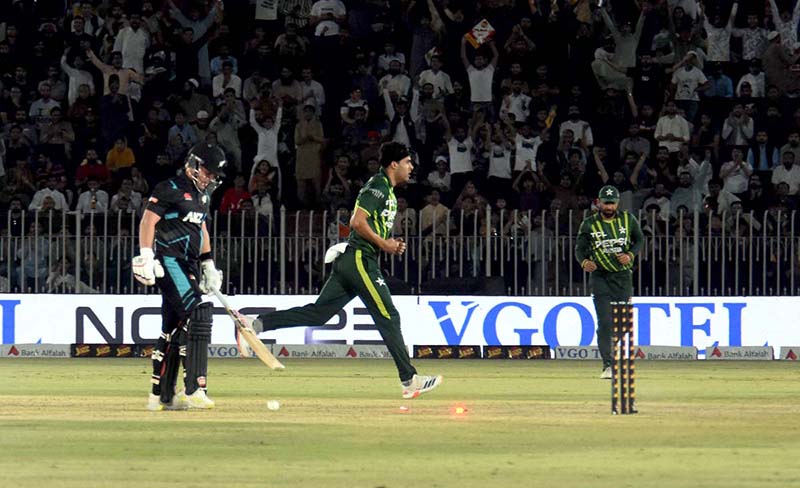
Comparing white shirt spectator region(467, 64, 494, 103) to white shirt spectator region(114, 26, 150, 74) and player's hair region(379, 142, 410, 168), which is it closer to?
white shirt spectator region(114, 26, 150, 74)

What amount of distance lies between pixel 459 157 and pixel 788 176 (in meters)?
5.13

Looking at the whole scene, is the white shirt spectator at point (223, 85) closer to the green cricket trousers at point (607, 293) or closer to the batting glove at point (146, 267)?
the green cricket trousers at point (607, 293)

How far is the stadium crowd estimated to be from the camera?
87.7 ft

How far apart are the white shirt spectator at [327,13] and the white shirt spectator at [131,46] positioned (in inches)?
118

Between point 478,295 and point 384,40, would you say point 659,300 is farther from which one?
point 384,40

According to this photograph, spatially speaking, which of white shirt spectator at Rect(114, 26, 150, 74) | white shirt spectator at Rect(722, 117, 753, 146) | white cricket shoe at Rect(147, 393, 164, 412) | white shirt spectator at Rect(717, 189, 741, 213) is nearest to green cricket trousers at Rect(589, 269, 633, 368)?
white cricket shoe at Rect(147, 393, 164, 412)

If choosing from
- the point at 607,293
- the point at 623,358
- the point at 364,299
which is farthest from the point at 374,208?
the point at 607,293

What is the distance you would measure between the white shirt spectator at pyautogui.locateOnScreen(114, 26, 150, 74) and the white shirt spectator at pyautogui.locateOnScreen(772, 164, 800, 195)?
10.7 meters

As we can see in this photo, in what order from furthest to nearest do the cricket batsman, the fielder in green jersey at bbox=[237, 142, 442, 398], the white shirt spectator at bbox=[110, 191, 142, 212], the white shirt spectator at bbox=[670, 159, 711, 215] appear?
the white shirt spectator at bbox=[670, 159, 711, 215], the white shirt spectator at bbox=[110, 191, 142, 212], the fielder in green jersey at bbox=[237, 142, 442, 398], the cricket batsman

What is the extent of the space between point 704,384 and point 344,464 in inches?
366

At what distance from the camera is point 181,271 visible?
45.4 feet

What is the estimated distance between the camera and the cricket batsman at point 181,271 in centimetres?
1375

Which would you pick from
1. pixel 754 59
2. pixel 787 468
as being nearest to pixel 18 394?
pixel 787 468

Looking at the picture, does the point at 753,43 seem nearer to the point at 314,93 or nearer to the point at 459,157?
the point at 459,157
